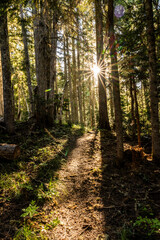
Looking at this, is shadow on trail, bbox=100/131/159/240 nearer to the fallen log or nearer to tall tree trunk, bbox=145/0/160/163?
tall tree trunk, bbox=145/0/160/163

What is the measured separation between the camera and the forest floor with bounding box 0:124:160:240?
2.56 metres

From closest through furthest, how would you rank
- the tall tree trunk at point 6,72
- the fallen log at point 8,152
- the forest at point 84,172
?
1. the forest at point 84,172
2. the fallen log at point 8,152
3. the tall tree trunk at point 6,72

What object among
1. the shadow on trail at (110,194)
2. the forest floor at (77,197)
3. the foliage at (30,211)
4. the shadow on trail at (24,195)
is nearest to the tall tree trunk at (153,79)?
the forest floor at (77,197)

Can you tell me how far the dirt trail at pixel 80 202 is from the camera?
2.62m

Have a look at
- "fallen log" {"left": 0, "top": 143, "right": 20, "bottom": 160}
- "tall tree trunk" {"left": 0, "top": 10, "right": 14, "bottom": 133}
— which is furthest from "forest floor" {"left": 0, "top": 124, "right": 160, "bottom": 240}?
"tall tree trunk" {"left": 0, "top": 10, "right": 14, "bottom": 133}

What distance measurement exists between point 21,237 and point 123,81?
6.58m

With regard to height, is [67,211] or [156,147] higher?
[156,147]

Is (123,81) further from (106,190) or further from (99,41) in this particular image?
(106,190)

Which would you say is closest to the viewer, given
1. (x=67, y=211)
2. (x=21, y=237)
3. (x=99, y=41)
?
(x=21, y=237)

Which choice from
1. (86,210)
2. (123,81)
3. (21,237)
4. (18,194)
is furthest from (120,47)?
(21,237)

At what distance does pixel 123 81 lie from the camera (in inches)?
265

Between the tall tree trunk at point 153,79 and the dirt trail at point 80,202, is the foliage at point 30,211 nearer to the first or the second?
the dirt trail at point 80,202

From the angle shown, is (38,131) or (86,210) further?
(38,131)

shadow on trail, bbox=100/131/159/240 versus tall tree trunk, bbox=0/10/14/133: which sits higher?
tall tree trunk, bbox=0/10/14/133
